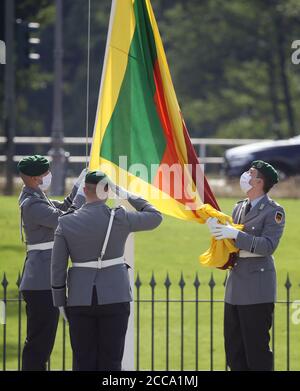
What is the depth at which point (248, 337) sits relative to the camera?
863cm

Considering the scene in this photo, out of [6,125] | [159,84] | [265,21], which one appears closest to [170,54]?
[265,21]

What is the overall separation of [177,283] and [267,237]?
4795mm

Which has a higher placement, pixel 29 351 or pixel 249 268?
pixel 249 268

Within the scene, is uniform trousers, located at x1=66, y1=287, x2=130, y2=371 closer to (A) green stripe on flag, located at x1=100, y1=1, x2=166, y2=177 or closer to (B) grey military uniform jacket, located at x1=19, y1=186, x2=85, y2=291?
→ (B) grey military uniform jacket, located at x1=19, y1=186, x2=85, y2=291

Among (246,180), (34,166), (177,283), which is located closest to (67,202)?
(34,166)

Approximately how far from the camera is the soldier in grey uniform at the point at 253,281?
8633 millimetres

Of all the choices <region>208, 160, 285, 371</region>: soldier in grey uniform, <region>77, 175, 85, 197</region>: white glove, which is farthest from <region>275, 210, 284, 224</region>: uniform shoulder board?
<region>77, 175, 85, 197</region>: white glove

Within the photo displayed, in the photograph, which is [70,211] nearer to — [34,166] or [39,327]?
[34,166]

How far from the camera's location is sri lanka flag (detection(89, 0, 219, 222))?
29.9ft

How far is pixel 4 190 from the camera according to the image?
23141 millimetres

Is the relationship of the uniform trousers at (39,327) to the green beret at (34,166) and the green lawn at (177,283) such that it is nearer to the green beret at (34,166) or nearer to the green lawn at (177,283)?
the green beret at (34,166)

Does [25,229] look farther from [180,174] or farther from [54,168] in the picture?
[54,168]

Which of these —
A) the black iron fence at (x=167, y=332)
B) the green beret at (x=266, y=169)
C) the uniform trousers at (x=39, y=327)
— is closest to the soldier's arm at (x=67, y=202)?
the uniform trousers at (x=39, y=327)
